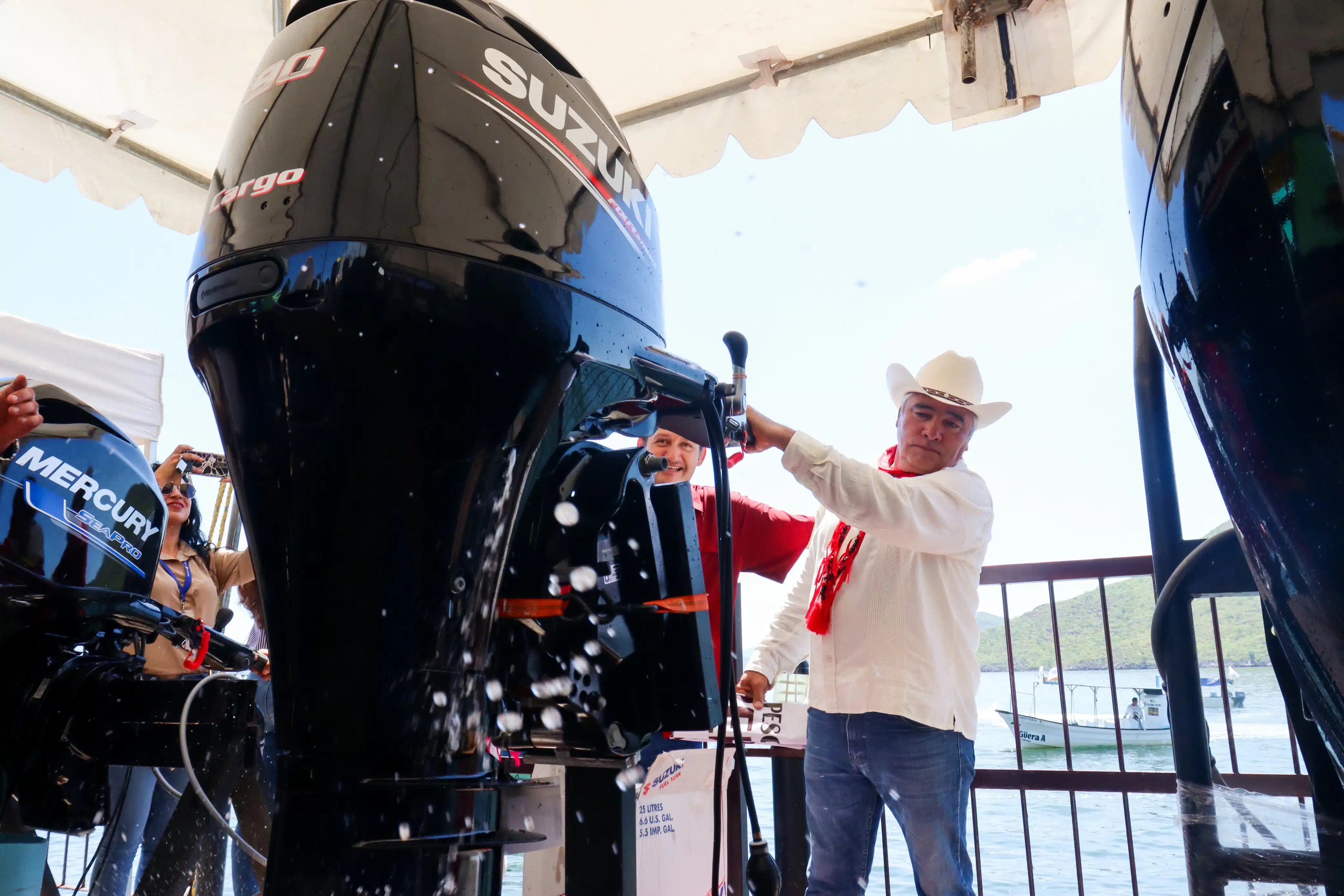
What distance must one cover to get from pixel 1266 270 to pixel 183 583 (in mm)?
3166

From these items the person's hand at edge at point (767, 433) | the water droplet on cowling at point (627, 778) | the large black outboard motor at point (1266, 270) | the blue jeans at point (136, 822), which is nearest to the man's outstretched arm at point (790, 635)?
the person's hand at edge at point (767, 433)

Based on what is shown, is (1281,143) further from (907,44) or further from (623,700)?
(907,44)

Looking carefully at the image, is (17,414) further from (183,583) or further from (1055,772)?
(1055,772)

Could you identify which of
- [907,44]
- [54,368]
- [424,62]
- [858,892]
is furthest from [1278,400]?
[54,368]

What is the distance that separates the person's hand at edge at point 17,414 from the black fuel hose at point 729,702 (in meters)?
0.93

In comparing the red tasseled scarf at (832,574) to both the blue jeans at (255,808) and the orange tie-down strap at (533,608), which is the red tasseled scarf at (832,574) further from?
the orange tie-down strap at (533,608)

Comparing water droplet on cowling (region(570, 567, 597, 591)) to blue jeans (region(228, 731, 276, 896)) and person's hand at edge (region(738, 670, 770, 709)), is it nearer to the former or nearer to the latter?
blue jeans (region(228, 731, 276, 896))

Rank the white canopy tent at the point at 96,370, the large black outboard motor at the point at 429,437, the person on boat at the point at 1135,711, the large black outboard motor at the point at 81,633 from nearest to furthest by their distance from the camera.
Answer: the large black outboard motor at the point at 429,437 → the large black outboard motor at the point at 81,633 → the white canopy tent at the point at 96,370 → the person on boat at the point at 1135,711

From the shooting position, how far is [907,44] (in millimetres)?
2537

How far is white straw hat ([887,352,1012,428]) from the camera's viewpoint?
8.38 ft

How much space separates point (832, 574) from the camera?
7.79 feet

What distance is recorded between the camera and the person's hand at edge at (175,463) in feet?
9.66

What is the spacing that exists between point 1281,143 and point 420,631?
640mm

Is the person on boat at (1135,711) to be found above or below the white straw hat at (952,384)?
below
